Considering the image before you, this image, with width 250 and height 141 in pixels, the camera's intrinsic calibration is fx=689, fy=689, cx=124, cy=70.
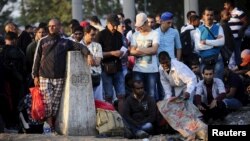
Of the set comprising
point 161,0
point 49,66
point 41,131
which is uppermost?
point 161,0

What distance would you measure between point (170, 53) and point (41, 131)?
2729mm

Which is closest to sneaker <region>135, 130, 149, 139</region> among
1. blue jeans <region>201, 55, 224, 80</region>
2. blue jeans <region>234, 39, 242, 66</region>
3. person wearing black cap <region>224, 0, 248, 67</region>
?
blue jeans <region>201, 55, 224, 80</region>

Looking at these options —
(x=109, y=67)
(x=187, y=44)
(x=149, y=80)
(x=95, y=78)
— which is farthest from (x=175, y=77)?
(x=187, y=44)

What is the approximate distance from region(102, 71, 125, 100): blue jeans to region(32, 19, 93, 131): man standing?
138cm

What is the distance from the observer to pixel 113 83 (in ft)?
39.9

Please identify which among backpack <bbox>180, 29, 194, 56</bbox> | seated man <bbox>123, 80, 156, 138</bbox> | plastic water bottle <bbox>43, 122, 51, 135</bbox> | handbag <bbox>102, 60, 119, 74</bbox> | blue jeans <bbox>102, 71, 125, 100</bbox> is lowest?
plastic water bottle <bbox>43, 122, 51, 135</bbox>

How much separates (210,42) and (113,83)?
1.99 m

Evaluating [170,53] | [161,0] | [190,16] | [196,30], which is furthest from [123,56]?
[161,0]

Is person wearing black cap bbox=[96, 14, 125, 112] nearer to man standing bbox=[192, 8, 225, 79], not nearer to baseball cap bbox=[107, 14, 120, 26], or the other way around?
baseball cap bbox=[107, 14, 120, 26]

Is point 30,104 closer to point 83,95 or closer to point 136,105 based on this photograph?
point 83,95

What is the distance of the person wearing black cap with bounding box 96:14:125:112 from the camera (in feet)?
39.2

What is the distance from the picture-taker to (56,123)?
35.9ft

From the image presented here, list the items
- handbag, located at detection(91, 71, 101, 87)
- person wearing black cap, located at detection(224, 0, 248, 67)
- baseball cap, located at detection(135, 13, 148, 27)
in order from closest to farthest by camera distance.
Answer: handbag, located at detection(91, 71, 101, 87) → baseball cap, located at detection(135, 13, 148, 27) → person wearing black cap, located at detection(224, 0, 248, 67)

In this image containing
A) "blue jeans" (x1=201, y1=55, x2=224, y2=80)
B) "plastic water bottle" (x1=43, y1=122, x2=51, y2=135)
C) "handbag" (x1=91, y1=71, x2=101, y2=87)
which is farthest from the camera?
"blue jeans" (x1=201, y1=55, x2=224, y2=80)
